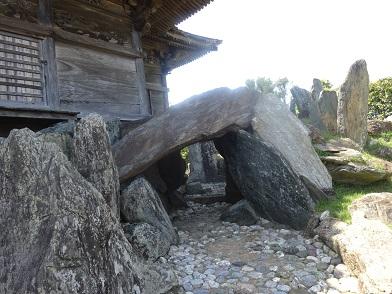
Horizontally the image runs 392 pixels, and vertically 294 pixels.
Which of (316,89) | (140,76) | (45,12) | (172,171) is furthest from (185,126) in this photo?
(316,89)

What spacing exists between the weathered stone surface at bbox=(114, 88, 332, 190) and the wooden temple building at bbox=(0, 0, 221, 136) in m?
1.34

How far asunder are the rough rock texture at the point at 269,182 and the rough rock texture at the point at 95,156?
2946 millimetres

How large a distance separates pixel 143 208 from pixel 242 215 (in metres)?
2.27

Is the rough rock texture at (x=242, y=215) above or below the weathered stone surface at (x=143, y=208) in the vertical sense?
below

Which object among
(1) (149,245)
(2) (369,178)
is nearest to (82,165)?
(1) (149,245)

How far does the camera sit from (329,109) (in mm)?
12109

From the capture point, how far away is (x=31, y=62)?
25.5ft

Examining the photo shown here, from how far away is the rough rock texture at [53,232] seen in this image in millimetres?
3521

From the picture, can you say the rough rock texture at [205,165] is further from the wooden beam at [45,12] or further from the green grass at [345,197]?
the wooden beam at [45,12]

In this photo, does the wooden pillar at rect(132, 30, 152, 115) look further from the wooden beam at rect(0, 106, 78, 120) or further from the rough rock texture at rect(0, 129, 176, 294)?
the rough rock texture at rect(0, 129, 176, 294)

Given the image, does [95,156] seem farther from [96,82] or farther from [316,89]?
[316,89]

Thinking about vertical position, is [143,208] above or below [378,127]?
below

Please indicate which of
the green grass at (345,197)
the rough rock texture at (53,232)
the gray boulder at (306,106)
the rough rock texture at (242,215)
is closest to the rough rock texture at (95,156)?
the rough rock texture at (53,232)

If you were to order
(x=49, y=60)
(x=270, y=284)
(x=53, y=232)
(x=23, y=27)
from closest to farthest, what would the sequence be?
(x=53, y=232) → (x=270, y=284) → (x=23, y=27) → (x=49, y=60)
